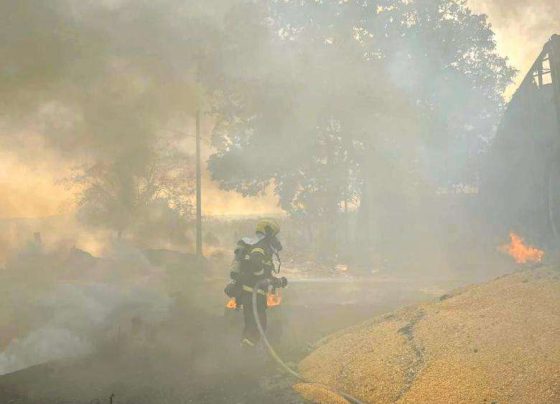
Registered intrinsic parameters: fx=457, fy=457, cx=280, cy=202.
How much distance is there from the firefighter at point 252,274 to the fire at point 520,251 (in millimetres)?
13060

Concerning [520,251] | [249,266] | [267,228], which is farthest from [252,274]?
[520,251]

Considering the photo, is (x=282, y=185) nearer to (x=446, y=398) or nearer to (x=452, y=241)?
(x=452, y=241)

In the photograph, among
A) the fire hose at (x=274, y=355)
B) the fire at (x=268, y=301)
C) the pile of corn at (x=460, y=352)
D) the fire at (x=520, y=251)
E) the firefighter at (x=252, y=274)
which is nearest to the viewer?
the pile of corn at (x=460, y=352)

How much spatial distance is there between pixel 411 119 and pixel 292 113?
588 cm

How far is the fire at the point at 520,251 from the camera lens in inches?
648

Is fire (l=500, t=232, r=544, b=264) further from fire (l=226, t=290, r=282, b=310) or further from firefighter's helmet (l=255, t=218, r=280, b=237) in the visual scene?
firefighter's helmet (l=255, t=218, r=280, b=237)

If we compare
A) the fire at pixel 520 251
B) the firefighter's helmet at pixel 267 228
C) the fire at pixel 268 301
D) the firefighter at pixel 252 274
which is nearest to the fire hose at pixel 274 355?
the firefighter at pixel 252 274

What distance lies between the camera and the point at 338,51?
21.7m

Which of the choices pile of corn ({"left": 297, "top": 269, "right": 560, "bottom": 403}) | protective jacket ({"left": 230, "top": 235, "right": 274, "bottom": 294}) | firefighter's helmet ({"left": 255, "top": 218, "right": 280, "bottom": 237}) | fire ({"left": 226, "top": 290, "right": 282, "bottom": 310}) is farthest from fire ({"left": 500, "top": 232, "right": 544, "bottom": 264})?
protective jacket ({"left": 230, "top": 235, "right": 274, "bottom": 294})

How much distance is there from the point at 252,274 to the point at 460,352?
299cm

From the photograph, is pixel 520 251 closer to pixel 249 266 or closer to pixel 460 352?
pixel 249 266

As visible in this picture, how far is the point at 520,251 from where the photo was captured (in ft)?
58.2

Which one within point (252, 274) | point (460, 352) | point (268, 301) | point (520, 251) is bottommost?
point (460, 352)

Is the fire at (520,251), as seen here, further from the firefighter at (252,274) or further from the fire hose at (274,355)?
the fire hose at (274,355)
